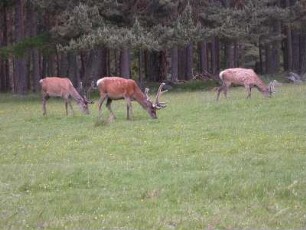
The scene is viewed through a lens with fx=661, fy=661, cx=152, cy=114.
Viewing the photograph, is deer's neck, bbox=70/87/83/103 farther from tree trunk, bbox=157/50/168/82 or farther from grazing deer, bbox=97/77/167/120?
tree trunk, bbox=157/50/168/82

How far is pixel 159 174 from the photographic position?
36.1ft

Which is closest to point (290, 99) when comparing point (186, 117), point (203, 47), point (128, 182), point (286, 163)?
point (186, 117)

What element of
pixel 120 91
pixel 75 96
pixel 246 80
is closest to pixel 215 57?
pixel 246 80

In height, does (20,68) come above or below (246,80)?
above

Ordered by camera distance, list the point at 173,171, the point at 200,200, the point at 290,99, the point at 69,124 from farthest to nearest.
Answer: the point at 290,99 → the point at 69,124 → the point at 173,171 → the point at 200,200

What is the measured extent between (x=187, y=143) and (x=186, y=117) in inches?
216

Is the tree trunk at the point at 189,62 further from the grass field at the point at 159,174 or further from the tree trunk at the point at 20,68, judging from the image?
the grass field at the point at 159,174

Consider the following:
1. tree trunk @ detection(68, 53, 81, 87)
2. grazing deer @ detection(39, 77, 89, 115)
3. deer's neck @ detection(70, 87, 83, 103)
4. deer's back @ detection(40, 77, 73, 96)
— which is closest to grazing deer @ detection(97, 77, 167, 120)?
deer's neck @ detection(70, 87, 83, 103)

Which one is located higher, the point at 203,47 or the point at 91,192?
the point at 203,47

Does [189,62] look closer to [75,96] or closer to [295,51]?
[295,51]

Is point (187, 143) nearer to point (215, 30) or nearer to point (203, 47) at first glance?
point (215, 30)

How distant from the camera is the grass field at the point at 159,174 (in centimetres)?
850

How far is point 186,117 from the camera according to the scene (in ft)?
65.6

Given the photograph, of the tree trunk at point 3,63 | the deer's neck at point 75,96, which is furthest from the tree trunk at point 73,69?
the deer's neck at point 75,96
